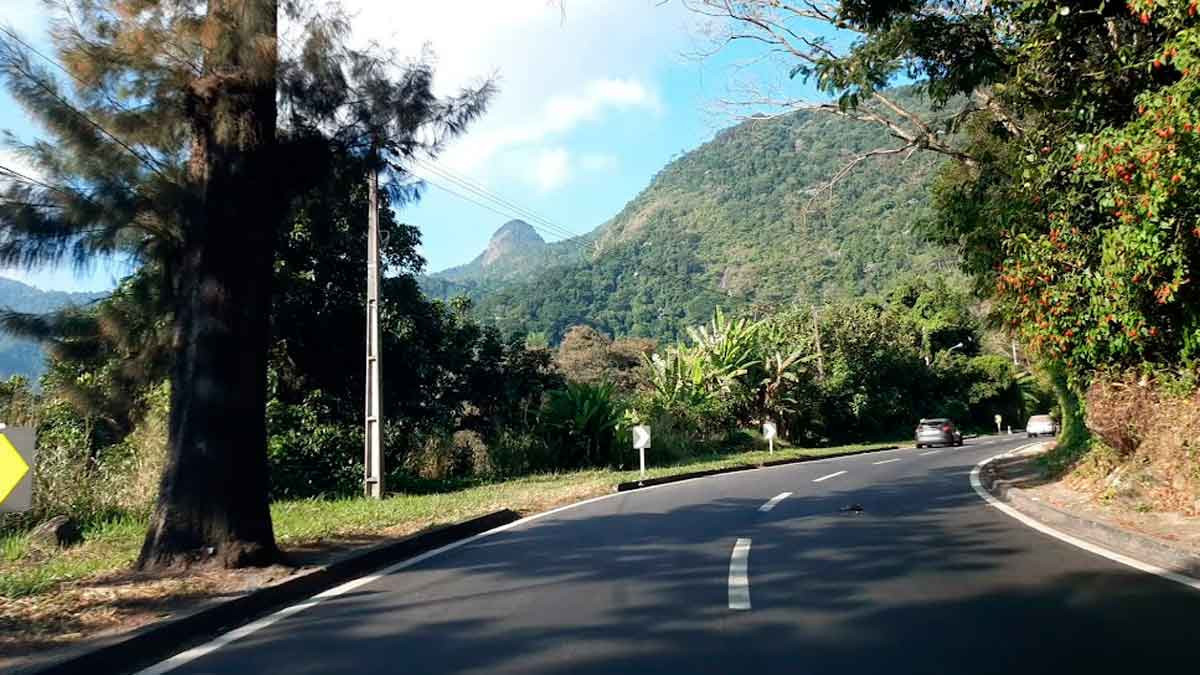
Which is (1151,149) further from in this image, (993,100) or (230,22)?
(230,22)

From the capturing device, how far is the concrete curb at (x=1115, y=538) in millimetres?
8086

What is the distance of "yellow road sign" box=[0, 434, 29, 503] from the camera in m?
6.78

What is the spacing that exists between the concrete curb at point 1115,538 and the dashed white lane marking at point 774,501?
11.2 feet

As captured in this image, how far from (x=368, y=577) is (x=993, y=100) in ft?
38.8

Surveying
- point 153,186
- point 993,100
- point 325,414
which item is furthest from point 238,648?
point 325,414

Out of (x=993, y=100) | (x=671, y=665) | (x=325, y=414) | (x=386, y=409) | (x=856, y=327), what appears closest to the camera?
(x=671, y=665)

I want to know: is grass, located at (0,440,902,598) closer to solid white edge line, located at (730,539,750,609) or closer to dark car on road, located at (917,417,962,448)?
solid white edge line, located at (730,539,750,609)

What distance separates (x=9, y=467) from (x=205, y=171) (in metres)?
3.35

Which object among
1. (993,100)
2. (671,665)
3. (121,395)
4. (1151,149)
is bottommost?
(671,665)

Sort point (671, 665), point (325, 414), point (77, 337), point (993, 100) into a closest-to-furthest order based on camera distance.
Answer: point (671, 665) → point (77, 337) → point (993, 100) → point (325, 414)

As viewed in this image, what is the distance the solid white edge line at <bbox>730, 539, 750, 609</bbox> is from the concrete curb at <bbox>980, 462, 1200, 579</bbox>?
3601mm

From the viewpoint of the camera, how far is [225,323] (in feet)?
28.6

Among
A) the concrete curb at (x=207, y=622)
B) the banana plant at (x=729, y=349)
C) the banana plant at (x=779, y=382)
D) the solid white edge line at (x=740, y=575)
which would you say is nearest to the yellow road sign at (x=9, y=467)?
the concrete curb at (x=207, y=622)

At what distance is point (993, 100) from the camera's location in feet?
48.2
